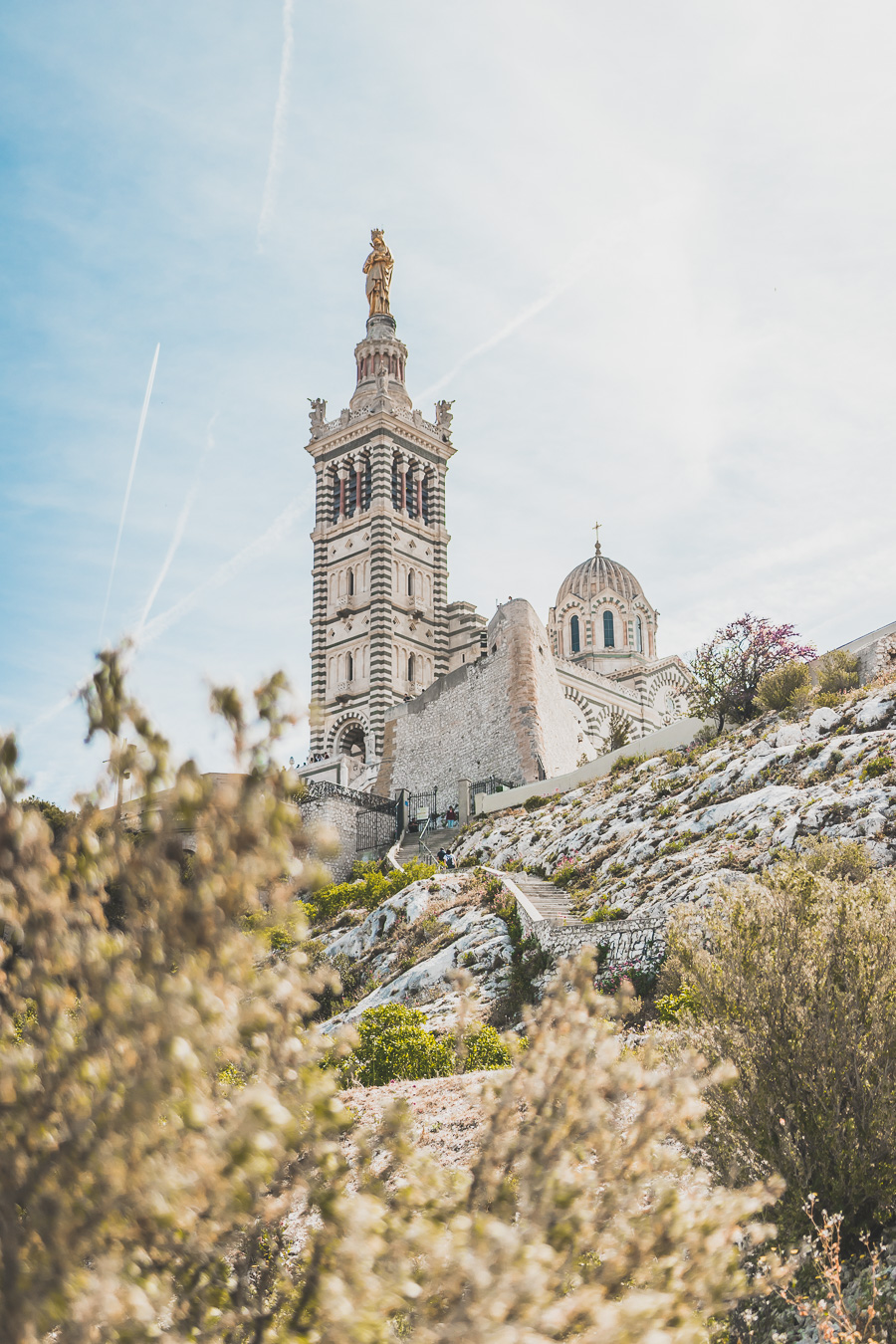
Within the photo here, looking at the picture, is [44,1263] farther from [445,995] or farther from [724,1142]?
[445,995]

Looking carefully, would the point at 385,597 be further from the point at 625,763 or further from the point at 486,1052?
the point at 486,1052

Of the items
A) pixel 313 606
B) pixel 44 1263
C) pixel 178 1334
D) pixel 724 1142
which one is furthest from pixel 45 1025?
pixel 313 606

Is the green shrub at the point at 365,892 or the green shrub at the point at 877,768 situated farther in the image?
the green shrub at the point at 365,892

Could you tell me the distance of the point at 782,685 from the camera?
22.9m

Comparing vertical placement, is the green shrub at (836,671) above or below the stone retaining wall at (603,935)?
above

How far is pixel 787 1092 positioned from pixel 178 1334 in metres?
4.68

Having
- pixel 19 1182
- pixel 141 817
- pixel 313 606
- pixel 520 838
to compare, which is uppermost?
pixel 313 606

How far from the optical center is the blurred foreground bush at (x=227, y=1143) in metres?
1.93

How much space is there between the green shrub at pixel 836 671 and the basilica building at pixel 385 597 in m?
13.3

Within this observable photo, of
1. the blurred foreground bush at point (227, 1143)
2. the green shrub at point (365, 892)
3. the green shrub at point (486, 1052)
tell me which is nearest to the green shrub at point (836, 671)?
the green shrub at point (365, 892)

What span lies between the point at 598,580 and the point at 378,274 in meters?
20.4

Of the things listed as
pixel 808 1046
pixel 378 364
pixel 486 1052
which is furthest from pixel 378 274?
pixel 808 1046

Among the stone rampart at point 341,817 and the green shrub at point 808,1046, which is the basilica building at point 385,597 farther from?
the green shrub at point 808,1046

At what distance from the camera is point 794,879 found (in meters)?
6.60
